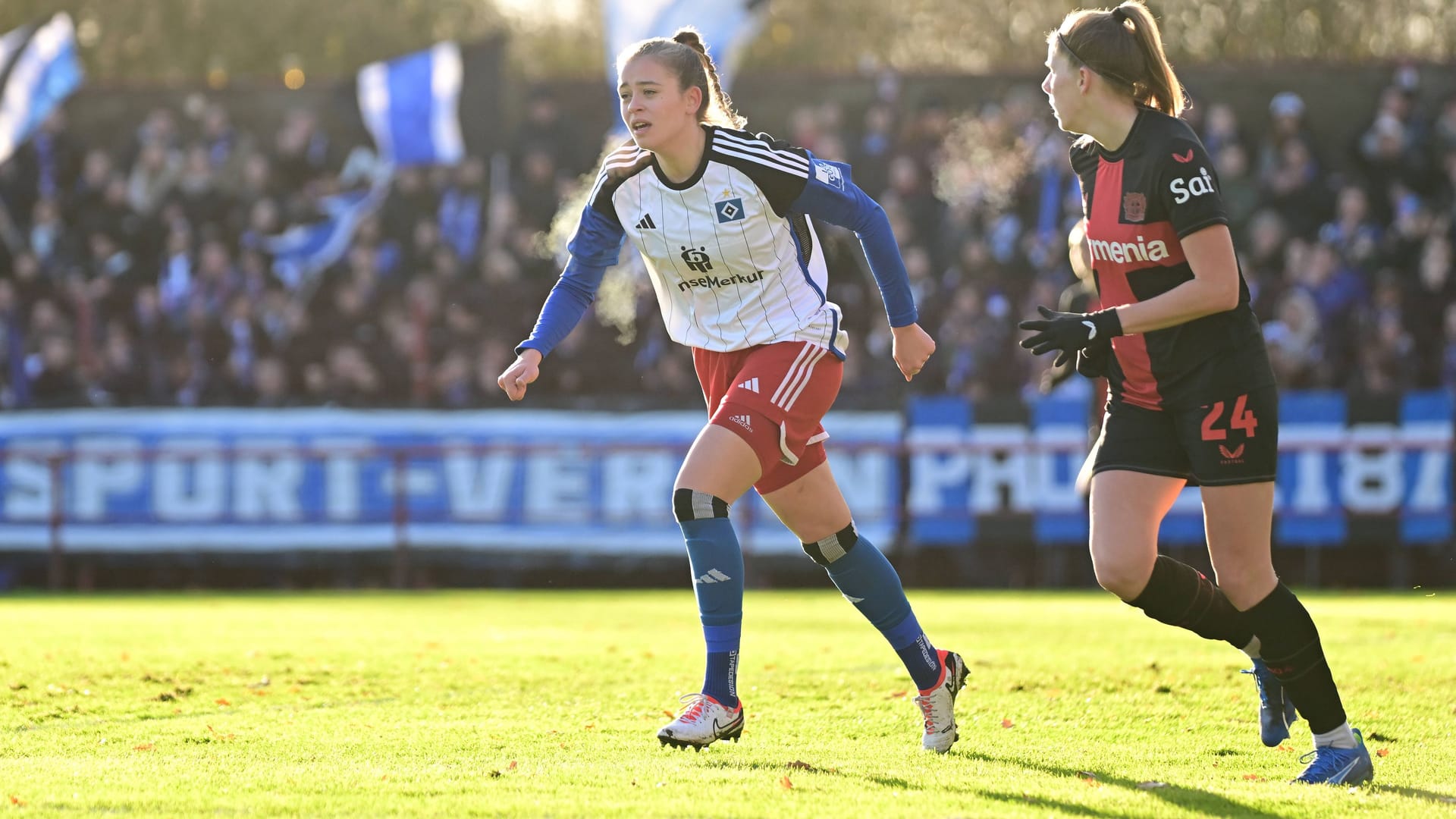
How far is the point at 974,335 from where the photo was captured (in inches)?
674

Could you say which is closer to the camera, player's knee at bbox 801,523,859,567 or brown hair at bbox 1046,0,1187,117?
brown hair at bbox 1046,0,1187,117

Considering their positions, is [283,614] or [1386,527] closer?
[283,614]

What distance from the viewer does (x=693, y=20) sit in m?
19.2

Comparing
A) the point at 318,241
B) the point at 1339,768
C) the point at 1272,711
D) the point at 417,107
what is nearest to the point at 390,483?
the point at 318,241

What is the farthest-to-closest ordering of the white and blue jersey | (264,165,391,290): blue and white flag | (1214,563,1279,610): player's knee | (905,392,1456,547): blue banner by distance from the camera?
1. (264,165,391,290): blue and white flag
2. (905,392,1456,547): blue banner
3. the white and blue jersey
4. (1214,563,1279,610): player's knee

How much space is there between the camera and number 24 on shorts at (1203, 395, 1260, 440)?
190 inches

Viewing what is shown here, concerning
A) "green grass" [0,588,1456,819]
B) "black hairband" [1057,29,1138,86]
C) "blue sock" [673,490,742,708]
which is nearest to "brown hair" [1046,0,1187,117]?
"black hairband" [1057,29,1138,86]

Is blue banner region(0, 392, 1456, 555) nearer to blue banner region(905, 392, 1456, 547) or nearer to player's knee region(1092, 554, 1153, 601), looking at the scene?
blue banner region(905, 392, 1456, 547)

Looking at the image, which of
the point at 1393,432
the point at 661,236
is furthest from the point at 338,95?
the point at 661,236

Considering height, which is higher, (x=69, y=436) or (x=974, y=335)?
(x=974, y=335)

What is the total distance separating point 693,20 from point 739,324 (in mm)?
14298

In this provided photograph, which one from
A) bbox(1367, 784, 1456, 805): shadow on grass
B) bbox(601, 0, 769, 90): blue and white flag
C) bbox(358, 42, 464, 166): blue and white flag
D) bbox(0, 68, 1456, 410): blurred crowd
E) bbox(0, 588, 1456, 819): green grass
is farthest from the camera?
bbox(358, 42, 464, 166): blue and white flag

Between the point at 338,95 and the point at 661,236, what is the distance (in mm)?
16224

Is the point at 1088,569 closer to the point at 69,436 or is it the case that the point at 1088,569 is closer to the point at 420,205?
the point at 420,205
